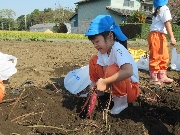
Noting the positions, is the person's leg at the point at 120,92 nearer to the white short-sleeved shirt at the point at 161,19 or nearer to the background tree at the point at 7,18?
the white short-sleeved shirt at the point at 161,19

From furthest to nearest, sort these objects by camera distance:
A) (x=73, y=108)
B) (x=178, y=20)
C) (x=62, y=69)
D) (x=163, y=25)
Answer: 1. (x=178, y=20)
2. (x=62, y=69)
3. (x=163, y=25)
4. (x=73, y=108)

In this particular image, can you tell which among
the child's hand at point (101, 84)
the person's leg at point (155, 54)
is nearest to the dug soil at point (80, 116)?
the child's hand at point (101, 84)

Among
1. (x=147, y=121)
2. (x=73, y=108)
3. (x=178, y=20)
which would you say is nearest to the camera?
(x=147, y=121)

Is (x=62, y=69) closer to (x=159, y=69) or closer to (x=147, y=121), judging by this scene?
(x=159, y=69)

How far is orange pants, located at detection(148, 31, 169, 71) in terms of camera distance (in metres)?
3.82

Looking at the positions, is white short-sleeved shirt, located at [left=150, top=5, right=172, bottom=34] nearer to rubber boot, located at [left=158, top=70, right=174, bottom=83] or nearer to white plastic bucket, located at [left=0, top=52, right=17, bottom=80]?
rubber boot, located at [left=158, top=70, right=174, bottom=83]

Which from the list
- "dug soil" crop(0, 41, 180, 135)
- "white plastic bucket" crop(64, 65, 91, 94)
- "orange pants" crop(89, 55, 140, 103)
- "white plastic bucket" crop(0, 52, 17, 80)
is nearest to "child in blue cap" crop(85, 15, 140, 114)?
"orange pants" crop(89, 55, 140, 103)

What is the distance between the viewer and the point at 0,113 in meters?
2.32

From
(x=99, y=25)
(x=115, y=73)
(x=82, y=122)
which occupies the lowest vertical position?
(x=82, y=122)

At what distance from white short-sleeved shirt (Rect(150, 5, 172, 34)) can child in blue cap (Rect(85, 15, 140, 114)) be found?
60.4 inches

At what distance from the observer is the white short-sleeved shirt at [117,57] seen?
2.21 metres

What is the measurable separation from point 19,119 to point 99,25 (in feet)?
3.34

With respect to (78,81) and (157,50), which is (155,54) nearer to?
(157,50)

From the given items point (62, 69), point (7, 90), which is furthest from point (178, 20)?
point (7, 90)
